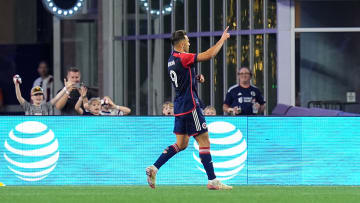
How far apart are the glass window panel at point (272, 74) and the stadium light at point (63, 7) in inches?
148

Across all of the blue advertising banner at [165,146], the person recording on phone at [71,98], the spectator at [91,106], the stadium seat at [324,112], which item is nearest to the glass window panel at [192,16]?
the stadium seat at [324,112]

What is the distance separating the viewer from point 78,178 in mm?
15070

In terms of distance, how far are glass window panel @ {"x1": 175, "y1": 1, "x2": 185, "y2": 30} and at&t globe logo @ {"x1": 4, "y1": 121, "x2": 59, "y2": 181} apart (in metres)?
9.49

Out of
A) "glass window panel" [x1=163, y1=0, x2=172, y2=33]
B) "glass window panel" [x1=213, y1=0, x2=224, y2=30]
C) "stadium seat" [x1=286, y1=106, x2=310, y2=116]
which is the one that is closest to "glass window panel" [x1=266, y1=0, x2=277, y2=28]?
"glass window panel" [x1=213, y1=0, x2=224, y2=30]

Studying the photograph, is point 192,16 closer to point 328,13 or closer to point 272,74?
point 272,74

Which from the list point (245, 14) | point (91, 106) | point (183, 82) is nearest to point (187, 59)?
point (183, 82)

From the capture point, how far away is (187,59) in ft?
43.6

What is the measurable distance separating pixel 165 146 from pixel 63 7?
23.8 feet

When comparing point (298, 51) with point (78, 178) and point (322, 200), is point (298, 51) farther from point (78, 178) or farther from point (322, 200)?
point (322, 200)

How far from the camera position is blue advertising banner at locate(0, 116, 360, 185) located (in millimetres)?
15039

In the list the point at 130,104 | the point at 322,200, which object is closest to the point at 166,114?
the point at 322,200

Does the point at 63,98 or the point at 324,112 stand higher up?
the point at 63,98

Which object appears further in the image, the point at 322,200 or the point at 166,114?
the point at 166,114

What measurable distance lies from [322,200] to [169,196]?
5.79 ft
